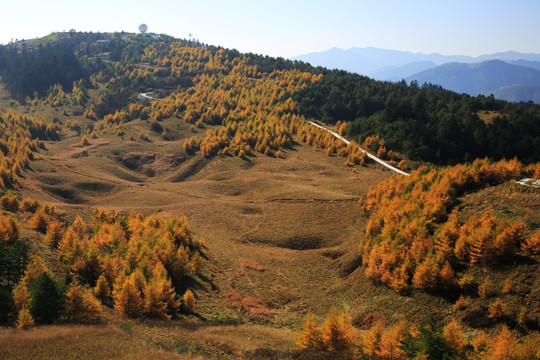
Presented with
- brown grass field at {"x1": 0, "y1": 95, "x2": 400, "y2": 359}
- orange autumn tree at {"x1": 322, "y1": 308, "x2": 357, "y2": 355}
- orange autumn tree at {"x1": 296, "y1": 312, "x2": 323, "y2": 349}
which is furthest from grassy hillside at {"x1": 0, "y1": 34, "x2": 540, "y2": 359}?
orange autumn tree at {"x1": 322, "y1": 308, "x2": 357, "y2": 355}

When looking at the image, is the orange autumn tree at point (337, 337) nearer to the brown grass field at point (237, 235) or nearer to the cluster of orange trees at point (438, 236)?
the brown grass field at point (237, 235)

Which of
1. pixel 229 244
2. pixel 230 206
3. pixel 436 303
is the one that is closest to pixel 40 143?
pixel 230 206

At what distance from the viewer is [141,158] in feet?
445

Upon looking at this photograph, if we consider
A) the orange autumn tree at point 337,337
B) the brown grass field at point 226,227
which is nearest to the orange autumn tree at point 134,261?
the brown grass field at point 226,227

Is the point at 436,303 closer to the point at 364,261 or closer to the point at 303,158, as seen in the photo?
the point at 364,261

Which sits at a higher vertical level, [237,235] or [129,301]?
[129,301]

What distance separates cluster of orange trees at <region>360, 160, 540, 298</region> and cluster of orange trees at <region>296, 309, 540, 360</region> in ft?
33.2

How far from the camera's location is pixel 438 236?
46500 millimetres

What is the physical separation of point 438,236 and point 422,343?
23825 millimetres

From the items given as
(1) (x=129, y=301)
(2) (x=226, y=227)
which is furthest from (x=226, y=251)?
(1) (x=129, y=301)

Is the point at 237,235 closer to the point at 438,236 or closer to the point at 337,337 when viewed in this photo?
the point at 438,236

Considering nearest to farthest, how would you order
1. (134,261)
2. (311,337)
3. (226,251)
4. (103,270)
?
(311,337) → (103,270) → (134,261) → (226,251)

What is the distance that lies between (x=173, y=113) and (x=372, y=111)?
352 feet

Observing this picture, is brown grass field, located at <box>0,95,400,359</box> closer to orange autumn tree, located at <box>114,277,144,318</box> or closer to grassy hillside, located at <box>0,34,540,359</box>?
grassy hillside, located at <box>0,34,540,359</box>
